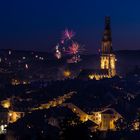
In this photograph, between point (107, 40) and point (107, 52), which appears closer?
point (107, 40)

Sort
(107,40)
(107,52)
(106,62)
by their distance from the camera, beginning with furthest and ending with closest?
(106,62) < (107,52) < (107,40)

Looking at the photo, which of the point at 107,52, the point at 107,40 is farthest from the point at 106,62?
the point at 107,40

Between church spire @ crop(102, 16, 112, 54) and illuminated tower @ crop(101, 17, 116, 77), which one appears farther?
illuminated tower @ crop(101, 17, 116, 77)

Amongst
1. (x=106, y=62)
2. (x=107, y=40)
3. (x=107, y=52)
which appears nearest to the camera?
(x=107, y=40)

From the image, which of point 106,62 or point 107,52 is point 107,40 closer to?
point 107,52

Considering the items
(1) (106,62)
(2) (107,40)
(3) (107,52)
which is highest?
(2) (107,40)

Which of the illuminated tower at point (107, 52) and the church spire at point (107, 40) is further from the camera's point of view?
the illuminated tower at point (107, 52)
